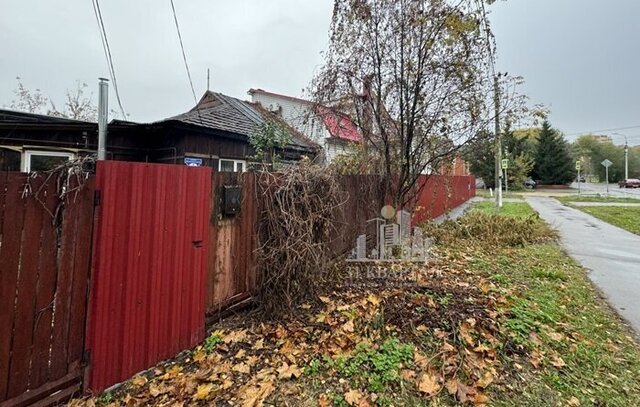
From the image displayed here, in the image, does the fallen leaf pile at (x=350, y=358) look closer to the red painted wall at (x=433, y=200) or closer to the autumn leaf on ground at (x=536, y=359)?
the autumn leaf on ground at (x=536, y=359)

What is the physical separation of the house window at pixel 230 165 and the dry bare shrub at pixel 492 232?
6.89 metres

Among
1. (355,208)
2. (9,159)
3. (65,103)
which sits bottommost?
(355,208)

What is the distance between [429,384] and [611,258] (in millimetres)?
6445

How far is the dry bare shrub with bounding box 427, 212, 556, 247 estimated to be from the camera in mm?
7617

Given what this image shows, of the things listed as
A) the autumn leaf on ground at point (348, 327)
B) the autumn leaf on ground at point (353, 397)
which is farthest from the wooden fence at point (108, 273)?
the autumn leaf on ground at point (353, 397)

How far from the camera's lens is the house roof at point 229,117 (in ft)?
34.6

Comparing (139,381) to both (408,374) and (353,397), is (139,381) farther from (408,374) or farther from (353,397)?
(408,374)

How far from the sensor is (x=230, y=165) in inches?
441

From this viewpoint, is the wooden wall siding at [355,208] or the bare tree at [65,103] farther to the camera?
the bare tree at [65,103]

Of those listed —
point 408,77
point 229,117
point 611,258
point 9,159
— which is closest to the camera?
point 408,77

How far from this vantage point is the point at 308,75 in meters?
6.76

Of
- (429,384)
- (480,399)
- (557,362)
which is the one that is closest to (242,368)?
(429,384)

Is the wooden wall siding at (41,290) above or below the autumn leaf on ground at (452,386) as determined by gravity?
above

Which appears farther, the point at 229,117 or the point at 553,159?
the point at 553,159
